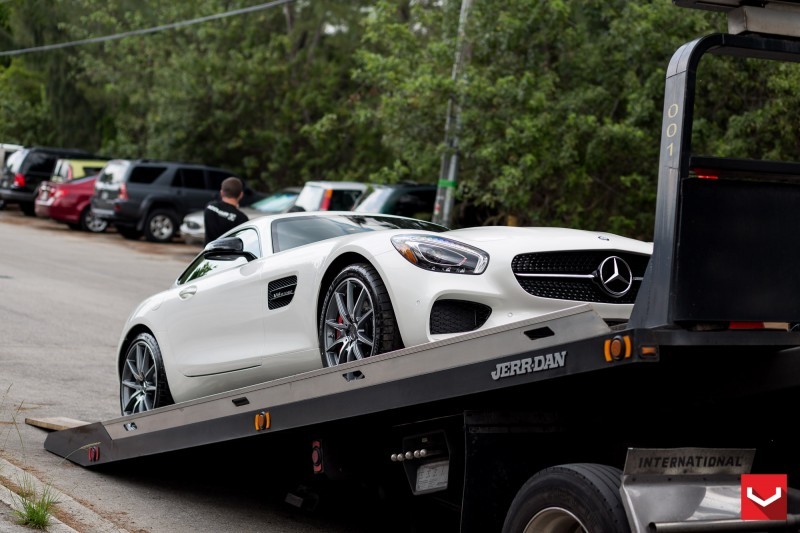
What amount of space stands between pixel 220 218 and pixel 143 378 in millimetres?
3776

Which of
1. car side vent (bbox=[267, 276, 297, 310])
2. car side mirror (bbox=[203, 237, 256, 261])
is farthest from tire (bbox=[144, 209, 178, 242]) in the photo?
car side vent (bbox=[267, 276, 297, 310])

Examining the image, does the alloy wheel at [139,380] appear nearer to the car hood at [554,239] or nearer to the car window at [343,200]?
the car hood at [554,239]

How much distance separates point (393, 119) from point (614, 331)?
56.5ft

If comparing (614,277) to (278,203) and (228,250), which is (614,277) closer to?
(228,250)

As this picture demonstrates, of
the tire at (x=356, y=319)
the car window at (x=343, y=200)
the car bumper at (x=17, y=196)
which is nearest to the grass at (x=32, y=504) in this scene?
the tire at (x=356, y=319)

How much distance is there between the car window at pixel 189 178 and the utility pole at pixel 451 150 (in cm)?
1181

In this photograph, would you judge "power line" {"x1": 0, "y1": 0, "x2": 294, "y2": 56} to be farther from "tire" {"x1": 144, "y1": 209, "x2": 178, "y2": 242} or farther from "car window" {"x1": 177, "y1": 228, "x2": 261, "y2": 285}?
"car window" {"x1": 177, "y1": 228, "x2": 261, "y2": 285}

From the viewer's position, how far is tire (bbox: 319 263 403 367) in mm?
5832

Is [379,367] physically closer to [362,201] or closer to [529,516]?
[529,516]

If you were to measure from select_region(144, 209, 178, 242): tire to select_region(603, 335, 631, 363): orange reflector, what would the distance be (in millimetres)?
26580

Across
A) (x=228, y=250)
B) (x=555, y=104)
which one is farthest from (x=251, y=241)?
(x=555, y=104)

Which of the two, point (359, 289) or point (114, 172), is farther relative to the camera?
point (114, 172)

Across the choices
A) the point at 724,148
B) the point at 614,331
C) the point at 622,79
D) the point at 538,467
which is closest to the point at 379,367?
the point at 538,467

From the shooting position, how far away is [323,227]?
24.5 feet
